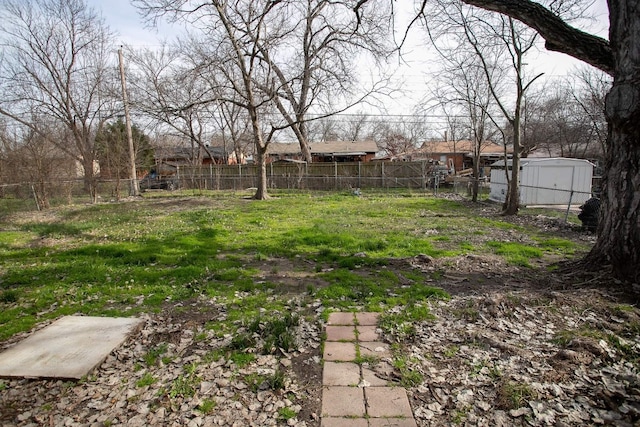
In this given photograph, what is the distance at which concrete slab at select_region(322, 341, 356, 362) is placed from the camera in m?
2.79

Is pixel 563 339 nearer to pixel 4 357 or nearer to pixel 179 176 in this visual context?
pixel 4 357

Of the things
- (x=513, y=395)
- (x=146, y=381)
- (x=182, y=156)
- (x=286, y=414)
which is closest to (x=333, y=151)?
(x=182, y=156)

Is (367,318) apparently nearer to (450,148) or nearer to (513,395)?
(513,395)

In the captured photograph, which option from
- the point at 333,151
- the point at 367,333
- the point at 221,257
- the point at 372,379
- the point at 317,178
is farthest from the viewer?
the point at 333,151

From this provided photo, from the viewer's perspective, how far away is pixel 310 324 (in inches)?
135

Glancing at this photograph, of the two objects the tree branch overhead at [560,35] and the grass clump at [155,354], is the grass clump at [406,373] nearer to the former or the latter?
the grass clump at [155,354]

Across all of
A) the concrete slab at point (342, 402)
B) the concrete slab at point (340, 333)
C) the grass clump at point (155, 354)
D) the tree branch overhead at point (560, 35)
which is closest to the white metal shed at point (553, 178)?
the tree branch overhead at point (560, 35)

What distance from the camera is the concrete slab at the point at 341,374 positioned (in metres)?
2.48

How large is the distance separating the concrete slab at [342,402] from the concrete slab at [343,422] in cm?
4

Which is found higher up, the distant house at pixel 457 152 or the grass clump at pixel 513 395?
the distant house at pixel 457 152

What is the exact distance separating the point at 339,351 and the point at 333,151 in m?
36.4

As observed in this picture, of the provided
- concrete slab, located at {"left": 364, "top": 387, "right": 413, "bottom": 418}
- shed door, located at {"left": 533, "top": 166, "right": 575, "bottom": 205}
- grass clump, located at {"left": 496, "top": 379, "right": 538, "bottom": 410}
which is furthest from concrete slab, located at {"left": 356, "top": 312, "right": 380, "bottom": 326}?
shed door, located at {"left": 533, "top": 166, "right": 575, "bottom": 205}

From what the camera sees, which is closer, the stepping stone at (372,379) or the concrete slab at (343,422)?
the concrete slab at (343,422)

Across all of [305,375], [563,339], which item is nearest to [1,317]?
[305,375]
